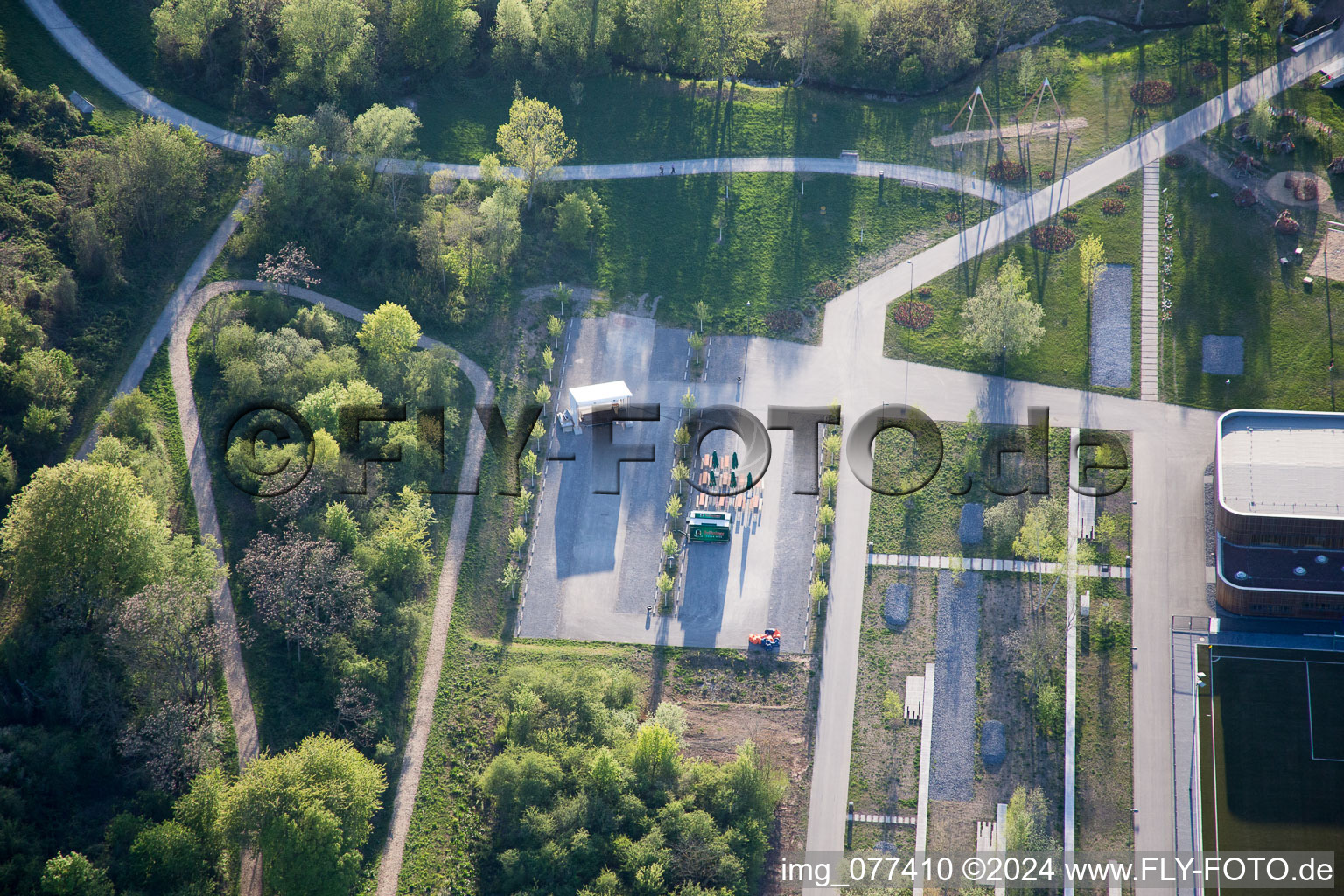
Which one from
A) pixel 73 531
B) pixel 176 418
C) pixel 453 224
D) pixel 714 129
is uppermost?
pixel 714 129

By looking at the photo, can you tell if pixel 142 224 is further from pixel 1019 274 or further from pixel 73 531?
pixel 1019 274

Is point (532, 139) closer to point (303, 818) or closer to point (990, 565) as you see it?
point (990, 565)

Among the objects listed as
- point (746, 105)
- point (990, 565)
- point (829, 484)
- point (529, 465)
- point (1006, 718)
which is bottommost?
point (1006, 718)

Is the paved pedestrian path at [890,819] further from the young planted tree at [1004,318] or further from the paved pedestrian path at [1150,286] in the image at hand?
the paved pedestrian path at [1150,286]

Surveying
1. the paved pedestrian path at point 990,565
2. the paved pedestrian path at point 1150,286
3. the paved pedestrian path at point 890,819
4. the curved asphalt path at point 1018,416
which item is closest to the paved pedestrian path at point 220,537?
the curved asphalt path at point 1018,416

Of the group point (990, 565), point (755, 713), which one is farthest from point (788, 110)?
point (755, 713)

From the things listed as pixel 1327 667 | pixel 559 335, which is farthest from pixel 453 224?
pixel 1327 667
